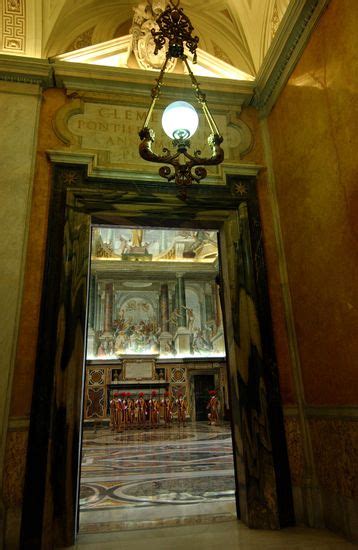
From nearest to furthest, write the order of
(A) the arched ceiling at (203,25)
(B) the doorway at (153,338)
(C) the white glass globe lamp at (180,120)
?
(C) the white glass globe lamp at (180,120) → (A) the arched ceiling at (203,25) → (B) the doorway at (153,338)

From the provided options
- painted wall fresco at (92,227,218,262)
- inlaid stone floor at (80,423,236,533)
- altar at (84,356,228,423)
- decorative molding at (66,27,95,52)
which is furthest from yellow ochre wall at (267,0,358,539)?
painted wall fresco at (92,227,218,262)

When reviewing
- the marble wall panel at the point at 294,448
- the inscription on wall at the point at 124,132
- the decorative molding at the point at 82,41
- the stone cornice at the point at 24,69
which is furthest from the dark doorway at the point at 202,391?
the stone cornice at the point at 24,69

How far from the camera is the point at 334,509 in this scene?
9.99 ft

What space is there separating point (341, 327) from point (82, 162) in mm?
3076

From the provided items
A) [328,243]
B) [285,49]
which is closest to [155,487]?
[328,243]

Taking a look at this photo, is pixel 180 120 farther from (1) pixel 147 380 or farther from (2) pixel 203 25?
(1) pixel 147 380

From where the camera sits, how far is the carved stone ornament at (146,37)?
452cm

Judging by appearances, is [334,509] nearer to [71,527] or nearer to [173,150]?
[71,527]

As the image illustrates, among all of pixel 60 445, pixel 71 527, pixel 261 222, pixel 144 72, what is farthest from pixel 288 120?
pixel 71 527

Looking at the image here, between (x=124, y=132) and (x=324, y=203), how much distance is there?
241 cm

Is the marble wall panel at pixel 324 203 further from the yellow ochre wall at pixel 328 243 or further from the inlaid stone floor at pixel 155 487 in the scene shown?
the inlaid stone floor at pixel 155 487

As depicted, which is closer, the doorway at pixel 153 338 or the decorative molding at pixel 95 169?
the decorative molding at pixel 95 169

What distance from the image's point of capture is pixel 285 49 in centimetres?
388

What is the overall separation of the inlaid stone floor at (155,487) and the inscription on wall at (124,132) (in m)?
3.68
